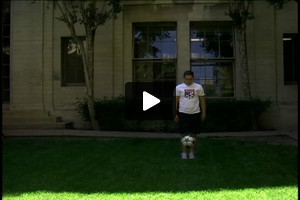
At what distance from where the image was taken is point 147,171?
695 centimetres

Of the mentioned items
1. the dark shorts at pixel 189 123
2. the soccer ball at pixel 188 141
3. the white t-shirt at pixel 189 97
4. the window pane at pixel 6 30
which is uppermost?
the window pane at pixel 6 30

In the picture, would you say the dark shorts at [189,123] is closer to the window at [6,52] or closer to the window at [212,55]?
the window at [212,55]

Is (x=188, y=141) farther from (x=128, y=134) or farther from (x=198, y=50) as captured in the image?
(x=198, y=50)

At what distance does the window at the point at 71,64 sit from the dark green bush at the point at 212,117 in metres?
2.15

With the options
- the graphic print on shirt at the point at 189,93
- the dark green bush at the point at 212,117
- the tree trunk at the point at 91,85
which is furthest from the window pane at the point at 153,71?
the graphic print on shirt at the point at 189,93

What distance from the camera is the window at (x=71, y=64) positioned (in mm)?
15552

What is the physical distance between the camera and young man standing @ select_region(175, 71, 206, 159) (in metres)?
7.93

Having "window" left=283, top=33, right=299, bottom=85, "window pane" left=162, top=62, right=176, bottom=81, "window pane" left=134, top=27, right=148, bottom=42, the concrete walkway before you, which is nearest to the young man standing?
the concrete walkway

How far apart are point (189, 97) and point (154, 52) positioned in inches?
298

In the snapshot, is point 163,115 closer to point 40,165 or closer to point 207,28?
point 207,28

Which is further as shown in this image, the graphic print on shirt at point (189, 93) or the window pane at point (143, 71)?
the window pane at point (143, 71)

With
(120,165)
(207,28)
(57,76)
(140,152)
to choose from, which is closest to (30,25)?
(57,76)

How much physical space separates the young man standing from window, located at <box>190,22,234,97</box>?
7.22 metres

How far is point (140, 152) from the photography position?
8.98 m
